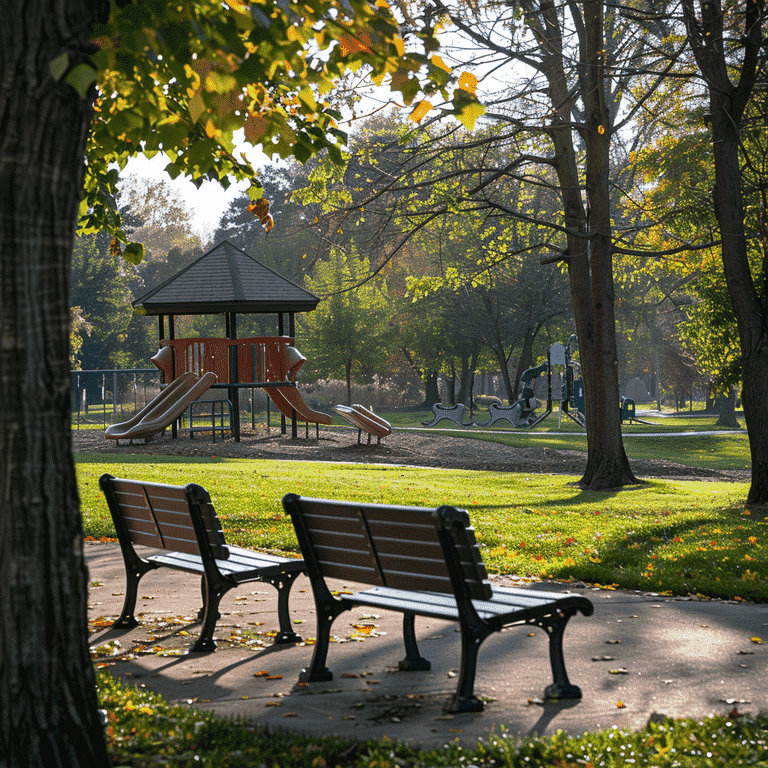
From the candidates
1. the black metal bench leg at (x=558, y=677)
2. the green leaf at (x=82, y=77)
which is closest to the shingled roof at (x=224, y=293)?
the black metal bench leg at (x=558, y=677)

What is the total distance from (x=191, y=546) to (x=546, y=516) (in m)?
6.09

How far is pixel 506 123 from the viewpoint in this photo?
1542cm

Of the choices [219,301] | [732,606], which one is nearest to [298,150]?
[732,606]

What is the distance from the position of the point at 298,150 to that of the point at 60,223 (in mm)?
1464

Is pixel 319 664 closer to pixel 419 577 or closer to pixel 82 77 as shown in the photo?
pixel 419 577

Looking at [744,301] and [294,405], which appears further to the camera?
[294,405]

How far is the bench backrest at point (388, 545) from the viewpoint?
4.03m

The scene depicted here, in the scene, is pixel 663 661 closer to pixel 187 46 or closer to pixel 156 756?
pixel 156 756

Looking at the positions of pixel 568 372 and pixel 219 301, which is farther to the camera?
pixel 568 372

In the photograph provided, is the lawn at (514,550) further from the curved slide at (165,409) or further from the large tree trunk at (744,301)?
the curved slide at (165,409)

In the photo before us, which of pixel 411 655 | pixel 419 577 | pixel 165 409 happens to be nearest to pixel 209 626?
pixel 411 655

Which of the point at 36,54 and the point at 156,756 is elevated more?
the point at 36,54

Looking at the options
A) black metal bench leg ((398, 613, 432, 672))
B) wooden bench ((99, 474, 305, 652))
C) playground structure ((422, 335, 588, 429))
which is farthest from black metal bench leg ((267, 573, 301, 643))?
playground structure ((422, 335, 588, 429))

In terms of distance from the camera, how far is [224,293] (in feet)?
78.8
